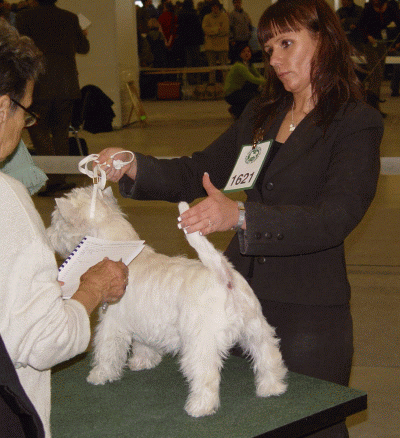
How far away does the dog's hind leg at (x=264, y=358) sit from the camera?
2.03 meters


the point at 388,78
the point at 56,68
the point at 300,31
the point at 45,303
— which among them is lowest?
the point at 388,78

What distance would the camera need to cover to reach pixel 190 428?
1862 mm

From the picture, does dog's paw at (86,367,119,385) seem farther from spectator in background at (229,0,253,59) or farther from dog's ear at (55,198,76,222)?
spectator in background at (229,0,253,59)

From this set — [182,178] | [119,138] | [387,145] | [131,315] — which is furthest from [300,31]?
[119,138]

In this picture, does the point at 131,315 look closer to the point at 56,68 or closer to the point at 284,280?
the point at 284,280

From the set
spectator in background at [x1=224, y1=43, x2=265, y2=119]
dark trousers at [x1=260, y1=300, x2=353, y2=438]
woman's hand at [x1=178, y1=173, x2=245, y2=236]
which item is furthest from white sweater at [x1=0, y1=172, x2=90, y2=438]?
spectator in background at [x1=224, y1=43, x2=265, y2=119]

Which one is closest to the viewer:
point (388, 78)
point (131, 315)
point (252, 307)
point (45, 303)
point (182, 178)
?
point (45, 303)

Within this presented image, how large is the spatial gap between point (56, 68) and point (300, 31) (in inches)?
221

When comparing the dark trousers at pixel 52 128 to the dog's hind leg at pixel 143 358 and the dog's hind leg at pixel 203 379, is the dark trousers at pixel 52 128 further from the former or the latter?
the dog's hind leg at pixel 203 379

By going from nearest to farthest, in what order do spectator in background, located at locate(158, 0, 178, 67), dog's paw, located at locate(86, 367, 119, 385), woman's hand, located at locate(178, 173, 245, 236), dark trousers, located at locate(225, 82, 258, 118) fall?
1. woman's hand, located at locate(178, 173, 245, 236)
2. dog's paw, located at locate(86, 367, 119, 385)
3. dark trousers, located at locate(225, 82, 258, 118)
4. spectator in background, located at locate(158, 0, 178, 67)

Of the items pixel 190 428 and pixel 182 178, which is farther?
pixel 182 178

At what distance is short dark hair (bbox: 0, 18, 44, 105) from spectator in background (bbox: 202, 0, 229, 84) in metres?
16.0

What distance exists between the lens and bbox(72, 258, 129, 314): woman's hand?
171cm

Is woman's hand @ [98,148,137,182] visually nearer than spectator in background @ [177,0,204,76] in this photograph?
Yes
